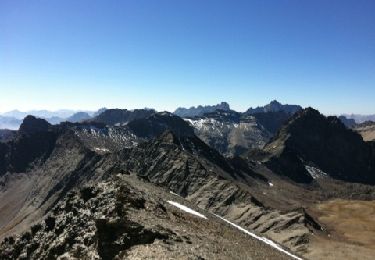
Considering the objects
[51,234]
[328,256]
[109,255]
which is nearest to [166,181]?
[328,256]

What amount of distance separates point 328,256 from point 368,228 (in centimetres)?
8331

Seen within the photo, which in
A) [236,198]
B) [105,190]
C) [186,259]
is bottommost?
[236,198]

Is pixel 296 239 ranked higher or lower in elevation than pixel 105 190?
lower

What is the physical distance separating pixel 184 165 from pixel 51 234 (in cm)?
12155

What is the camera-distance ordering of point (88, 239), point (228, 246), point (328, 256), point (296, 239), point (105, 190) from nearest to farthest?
point (88, 239)
point (228, 246)
point (105, 190)
point (328, 256)
point (296, 239)

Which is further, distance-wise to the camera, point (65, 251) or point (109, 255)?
point (65, 251)

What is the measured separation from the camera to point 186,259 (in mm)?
31719

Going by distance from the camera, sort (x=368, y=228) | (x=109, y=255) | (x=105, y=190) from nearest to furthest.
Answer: (x=109, y=255) → (x=105, y=190) → (x=368, y=228)

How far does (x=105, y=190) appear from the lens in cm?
4453

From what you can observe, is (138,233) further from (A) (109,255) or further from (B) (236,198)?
(B) (236,198)

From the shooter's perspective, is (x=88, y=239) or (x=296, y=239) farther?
(x=296, y=239)

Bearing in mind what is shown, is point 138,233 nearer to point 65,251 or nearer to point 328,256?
point 65,251

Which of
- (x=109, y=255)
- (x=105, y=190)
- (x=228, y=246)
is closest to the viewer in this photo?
(x=109, y=255)

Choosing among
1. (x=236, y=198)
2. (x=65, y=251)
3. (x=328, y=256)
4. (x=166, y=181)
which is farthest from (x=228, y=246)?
(x=166, y=181)
